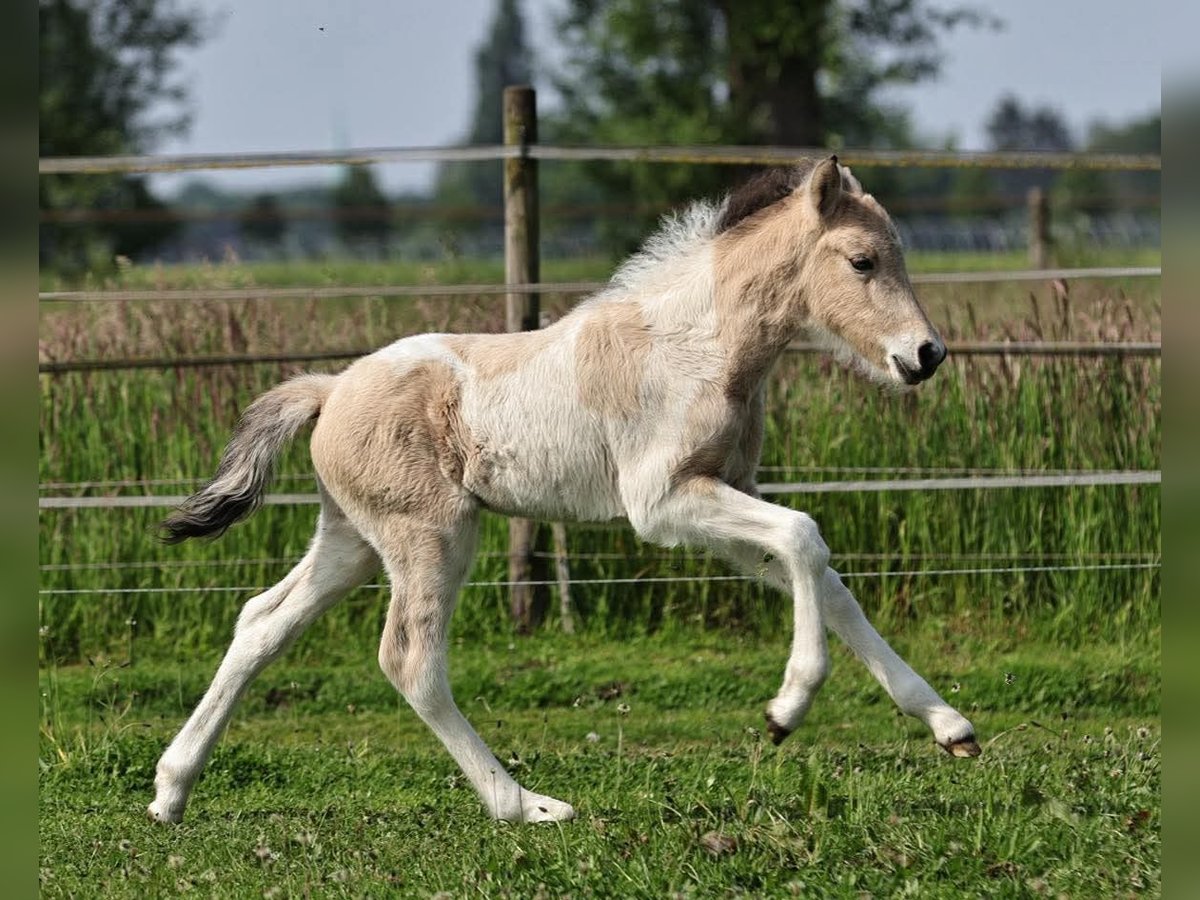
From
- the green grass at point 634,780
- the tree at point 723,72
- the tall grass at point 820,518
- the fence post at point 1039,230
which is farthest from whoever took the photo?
the tree at point 723,72

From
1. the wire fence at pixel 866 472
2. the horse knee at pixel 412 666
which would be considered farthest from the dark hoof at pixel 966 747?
the wire fence at pixel 866 472

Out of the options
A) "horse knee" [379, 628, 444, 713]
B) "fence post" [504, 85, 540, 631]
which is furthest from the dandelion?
"fence post" [504, 85, 540, 631]

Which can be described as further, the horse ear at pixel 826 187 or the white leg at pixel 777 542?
the horse ear at pixel 826 187

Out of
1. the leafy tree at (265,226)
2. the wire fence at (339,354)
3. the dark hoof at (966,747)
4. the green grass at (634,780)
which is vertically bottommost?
the green grass at (634,780)

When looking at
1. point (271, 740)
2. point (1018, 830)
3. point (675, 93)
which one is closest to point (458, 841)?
point (1018, 830)

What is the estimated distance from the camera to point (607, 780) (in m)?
5.69

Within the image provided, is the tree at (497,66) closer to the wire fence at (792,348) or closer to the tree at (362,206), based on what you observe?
the tree at (362,206)

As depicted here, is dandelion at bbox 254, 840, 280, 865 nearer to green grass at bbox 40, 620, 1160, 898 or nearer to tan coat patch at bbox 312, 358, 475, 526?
green grass at bbox 40, 620, 1160, 898

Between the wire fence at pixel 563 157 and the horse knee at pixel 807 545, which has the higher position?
the wire fence at pixel 563 157

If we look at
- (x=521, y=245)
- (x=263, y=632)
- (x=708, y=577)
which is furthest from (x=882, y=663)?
(x=521, y=245)

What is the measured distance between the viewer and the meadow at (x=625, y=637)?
4977 mm

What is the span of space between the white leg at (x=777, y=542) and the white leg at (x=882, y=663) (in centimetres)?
3

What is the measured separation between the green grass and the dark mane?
1828 millimetres

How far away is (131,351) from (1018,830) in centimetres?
586
